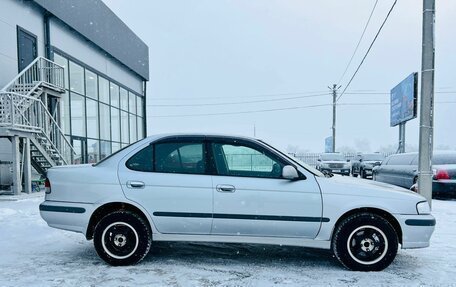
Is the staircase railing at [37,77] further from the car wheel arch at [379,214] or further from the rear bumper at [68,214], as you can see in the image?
the car wheel arch at [379,214]

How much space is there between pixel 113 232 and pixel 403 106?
20359 mm

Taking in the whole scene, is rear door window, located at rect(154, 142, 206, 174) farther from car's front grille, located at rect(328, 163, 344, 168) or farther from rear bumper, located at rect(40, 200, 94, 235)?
car's front grille, located at rect(328, 163, 344, 168)

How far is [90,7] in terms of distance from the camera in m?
18.0

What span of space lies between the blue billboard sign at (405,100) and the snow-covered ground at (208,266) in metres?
14.5

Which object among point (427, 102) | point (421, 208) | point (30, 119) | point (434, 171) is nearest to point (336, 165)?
point (434, 171)

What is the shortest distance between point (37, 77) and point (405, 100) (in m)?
18.9

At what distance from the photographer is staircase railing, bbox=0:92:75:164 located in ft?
34.0

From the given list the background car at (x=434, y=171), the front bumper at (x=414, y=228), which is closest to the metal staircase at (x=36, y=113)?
the front bumper at (x=414, y=228)

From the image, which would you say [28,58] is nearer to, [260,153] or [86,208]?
[86,208]

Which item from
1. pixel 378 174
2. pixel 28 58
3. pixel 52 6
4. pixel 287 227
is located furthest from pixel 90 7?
pixel 287 227

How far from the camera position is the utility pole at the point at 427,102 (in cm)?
761

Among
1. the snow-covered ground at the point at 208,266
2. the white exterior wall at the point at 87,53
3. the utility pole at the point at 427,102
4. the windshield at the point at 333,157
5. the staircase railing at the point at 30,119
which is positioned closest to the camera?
the snow-covered ground at the point at 208,266

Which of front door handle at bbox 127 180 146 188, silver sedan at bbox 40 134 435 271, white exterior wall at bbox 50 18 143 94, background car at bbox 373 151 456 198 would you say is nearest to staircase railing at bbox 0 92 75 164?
white exterior wall at bbox 50 18 143 94

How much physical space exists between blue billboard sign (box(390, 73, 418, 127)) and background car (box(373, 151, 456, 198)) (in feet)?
23.7
